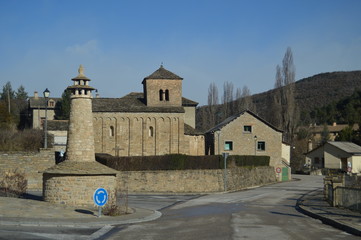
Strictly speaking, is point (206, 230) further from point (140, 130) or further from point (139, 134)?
point (140, 130)

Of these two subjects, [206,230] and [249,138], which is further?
[249,138]

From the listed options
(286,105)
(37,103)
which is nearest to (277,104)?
(286,105)

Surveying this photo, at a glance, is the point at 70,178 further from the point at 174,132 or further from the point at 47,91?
the point at 174,132

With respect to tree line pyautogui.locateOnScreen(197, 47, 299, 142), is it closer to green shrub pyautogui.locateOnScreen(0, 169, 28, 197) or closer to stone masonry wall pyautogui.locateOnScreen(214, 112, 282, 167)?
stone masonry wall pyautogui.locateOnScreen(214, 112, 282, 167)

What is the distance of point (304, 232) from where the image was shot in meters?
14.8

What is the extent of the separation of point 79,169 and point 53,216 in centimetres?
350

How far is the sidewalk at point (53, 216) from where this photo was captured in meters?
16.1

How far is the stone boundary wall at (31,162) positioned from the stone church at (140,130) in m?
15.8

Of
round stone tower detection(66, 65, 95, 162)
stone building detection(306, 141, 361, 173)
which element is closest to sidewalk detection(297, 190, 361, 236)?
round stone tower detection(66, 65, 95, 162)

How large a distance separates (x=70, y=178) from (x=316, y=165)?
60.4 m

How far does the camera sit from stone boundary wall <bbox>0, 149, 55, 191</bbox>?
3400cm

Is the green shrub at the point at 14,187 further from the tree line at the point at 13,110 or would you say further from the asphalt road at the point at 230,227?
the tree line at the point at 13,110

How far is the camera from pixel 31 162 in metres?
34.5

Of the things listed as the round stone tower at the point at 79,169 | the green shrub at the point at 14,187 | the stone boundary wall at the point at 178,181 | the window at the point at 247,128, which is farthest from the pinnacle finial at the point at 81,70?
the window at the point at 247,128
